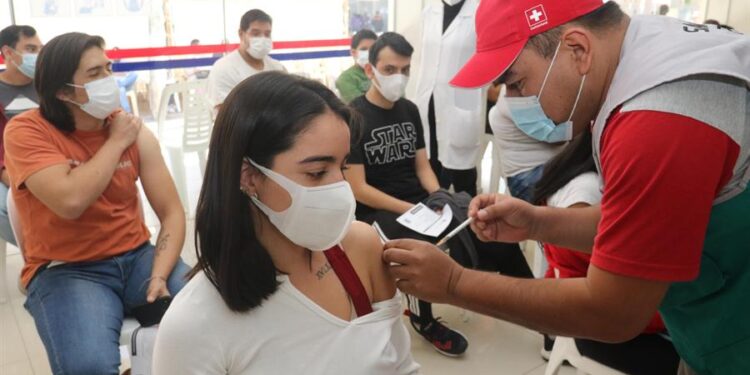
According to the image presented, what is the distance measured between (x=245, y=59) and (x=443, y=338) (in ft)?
8.46

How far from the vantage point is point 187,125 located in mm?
4430

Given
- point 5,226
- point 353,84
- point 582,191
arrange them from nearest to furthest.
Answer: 1. point 582,191
2. point 5,226
3. point 353,84

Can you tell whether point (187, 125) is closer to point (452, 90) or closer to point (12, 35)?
point (12, 35)

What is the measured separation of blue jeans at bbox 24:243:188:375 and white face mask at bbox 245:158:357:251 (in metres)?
0.81

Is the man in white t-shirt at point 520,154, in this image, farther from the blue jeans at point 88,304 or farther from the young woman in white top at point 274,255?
the blue jeans at point 88,304

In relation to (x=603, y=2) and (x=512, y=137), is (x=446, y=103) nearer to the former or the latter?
(x=512, y=137)

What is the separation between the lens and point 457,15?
355 cm

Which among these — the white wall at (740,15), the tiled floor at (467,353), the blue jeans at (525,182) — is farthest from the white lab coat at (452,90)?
the white wall at (740,15)

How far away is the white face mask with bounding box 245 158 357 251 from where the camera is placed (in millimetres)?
1152

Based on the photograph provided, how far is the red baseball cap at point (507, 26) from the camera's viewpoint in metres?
1.03

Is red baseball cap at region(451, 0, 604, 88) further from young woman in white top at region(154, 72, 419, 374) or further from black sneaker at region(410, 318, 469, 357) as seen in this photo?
black sneaker at region(410, 318, 469, 357)

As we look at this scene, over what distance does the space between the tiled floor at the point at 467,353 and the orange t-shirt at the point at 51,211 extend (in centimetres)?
78

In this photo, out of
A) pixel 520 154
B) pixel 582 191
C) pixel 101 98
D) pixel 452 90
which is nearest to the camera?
pixel 582 191

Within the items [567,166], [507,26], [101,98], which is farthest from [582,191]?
[101,98]
